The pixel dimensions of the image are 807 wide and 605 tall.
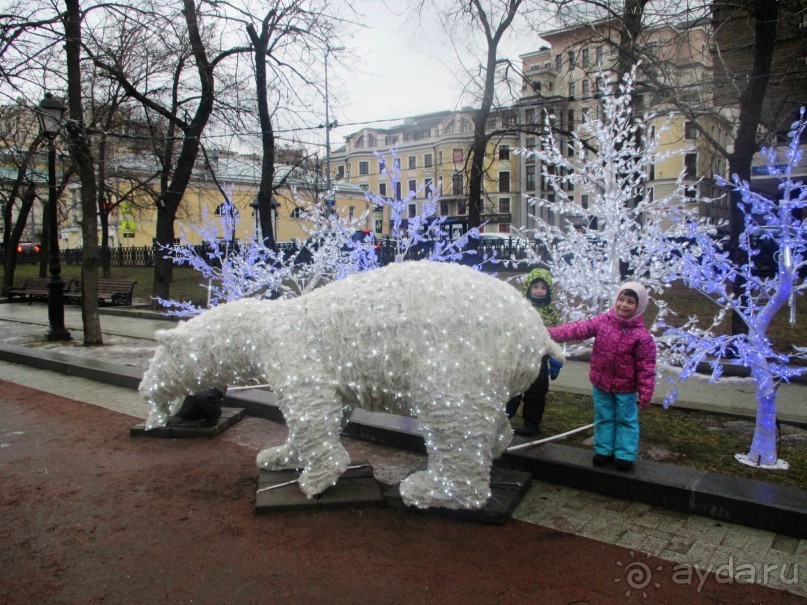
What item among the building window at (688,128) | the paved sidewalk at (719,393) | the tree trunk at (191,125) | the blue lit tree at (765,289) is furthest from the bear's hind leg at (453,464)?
the tree trunk at (191,125)

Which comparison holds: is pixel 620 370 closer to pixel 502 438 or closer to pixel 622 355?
pixel 622 355

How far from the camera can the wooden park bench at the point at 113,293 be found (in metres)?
16.4

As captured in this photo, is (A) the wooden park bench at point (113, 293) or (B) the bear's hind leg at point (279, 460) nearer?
(B) the bear's hind leg at point (279, 460)

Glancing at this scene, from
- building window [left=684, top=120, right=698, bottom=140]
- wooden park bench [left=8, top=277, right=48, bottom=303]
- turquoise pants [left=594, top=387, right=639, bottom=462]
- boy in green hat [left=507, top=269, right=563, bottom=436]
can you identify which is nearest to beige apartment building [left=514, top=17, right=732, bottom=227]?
building window [left=684, top=120, right=698, bottom=140]

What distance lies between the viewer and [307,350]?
3721 millimetres


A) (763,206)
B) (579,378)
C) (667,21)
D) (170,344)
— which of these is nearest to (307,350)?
(170,344)

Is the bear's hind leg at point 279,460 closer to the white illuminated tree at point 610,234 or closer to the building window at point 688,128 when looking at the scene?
the white illuminated tree at point 610,234

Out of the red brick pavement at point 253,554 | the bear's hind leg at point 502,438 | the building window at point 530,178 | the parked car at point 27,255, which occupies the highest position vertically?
the building window at point 530,178

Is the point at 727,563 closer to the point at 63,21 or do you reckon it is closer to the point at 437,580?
the point at 437,580

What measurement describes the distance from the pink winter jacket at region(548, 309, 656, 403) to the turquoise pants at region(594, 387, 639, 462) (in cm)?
9

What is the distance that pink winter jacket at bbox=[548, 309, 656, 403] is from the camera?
3881 millimetres

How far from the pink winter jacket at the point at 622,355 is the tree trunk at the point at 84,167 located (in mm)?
9035

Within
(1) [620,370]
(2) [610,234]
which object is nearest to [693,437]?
(1) [620,370]

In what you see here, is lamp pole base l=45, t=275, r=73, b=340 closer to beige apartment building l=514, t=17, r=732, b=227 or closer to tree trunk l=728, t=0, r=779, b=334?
beige apartment building l=514, t=17, r=732, b=227
